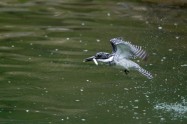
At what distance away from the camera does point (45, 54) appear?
12.7m

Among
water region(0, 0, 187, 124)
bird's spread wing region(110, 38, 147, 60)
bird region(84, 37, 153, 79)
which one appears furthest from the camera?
water region(0, 0, 187, 124)

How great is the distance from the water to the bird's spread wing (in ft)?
3.05

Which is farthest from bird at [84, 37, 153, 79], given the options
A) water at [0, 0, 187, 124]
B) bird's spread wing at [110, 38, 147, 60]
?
water at [0, 0, 187, 124]

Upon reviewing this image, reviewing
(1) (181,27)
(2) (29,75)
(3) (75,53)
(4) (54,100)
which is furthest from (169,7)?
(4) (54,100)

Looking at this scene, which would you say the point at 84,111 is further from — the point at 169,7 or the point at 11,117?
the point at 169,7

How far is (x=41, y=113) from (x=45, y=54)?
3.69m

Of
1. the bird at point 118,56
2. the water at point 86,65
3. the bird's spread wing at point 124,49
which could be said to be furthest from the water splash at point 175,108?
the bird's spread wing at point 124,49

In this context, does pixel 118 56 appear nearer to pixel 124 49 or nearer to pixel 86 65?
pixel 124 49

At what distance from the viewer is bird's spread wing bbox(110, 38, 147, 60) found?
844cm

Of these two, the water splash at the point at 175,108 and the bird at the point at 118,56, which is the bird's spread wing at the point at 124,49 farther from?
the water splash at the point at 175,108

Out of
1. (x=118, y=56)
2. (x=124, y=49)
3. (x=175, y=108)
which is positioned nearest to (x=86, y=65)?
(x=175, y=108)

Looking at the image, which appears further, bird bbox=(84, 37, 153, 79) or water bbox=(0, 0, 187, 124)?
water bbox=(0, 0, 187, 124)

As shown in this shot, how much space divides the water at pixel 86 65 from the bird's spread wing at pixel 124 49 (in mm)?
930

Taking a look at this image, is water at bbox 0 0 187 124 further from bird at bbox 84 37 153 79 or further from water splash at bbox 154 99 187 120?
bird at bbox 84 37 153 79
